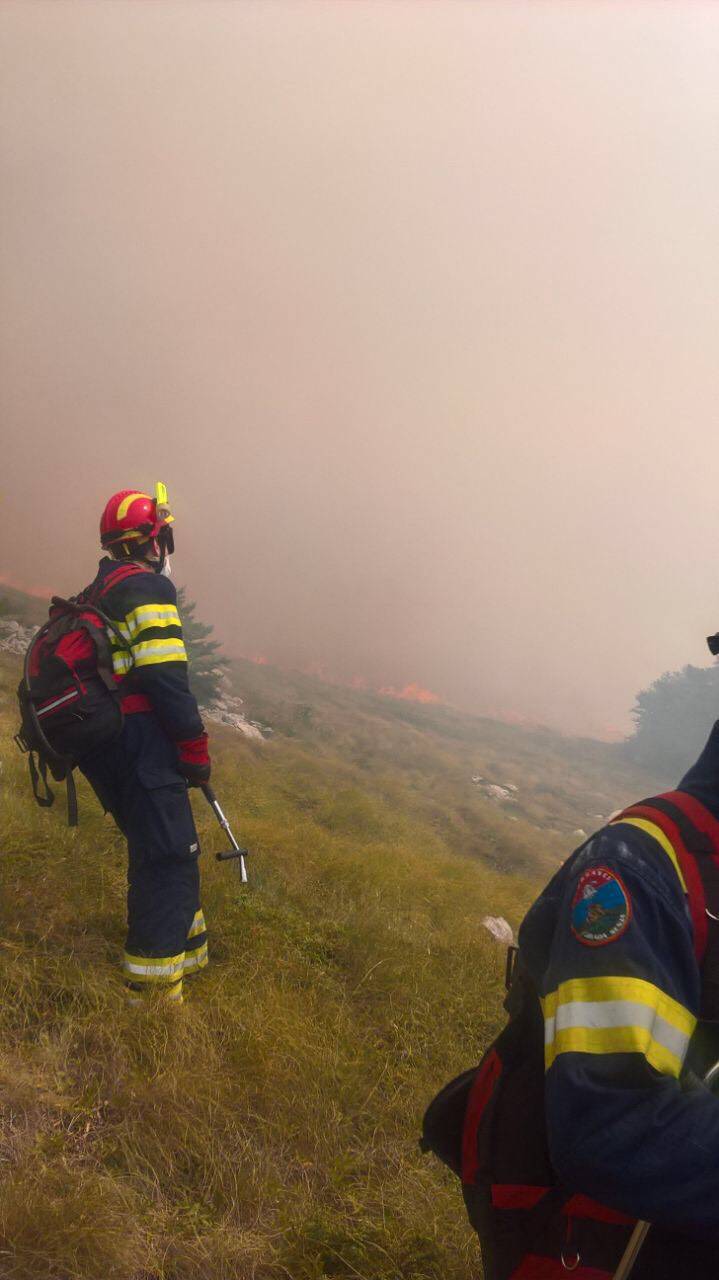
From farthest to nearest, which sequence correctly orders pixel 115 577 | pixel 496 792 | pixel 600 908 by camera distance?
pixel 496 792
pixel 115 577
pixel 600 908

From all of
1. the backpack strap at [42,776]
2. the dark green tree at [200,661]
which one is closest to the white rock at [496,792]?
the dark green tree at [200,661]

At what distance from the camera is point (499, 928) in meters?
6.39

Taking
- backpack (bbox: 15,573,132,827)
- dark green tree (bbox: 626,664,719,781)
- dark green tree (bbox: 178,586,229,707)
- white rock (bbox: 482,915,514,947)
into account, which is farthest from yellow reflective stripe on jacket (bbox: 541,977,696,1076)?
dark green tree (bbox: 626,664,719,781)

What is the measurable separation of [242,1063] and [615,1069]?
2.58 metres

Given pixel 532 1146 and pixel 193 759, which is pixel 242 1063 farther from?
pixel 532 1146

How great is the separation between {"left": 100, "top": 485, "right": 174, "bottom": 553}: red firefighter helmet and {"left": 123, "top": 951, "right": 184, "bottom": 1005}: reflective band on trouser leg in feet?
7.33

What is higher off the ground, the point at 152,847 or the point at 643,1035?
the point at 643,1035

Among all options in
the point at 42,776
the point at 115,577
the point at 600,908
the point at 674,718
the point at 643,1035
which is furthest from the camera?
the point at 674,718

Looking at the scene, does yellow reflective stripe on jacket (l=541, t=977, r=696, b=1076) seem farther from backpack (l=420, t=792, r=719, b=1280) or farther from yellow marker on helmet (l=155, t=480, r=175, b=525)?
yellow marker on helmet (l=155, t=480, r=175, b=525)

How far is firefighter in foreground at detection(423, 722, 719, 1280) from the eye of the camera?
1062mm

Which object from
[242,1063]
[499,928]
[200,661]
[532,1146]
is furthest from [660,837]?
[200,661]

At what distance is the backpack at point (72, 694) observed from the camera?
337 centimetres

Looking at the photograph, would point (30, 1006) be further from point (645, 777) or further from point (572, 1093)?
point (645, 777)

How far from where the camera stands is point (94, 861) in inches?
187
